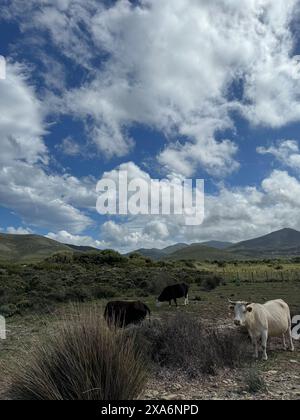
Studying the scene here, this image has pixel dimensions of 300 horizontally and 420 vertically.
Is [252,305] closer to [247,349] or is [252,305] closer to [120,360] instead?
[247,349]

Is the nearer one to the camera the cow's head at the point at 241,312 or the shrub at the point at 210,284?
the cow's head at the point at 241,312

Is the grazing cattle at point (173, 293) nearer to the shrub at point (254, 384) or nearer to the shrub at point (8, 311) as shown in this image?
the shrub at point (8, 311)

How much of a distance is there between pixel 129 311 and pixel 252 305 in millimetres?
3896

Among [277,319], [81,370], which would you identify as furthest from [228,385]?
[277,319]

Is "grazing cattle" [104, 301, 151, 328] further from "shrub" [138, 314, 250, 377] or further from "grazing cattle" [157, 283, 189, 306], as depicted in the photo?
"grazing cattle" [157, 283, 189, 306]

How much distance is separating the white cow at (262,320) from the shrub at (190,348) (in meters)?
0.49

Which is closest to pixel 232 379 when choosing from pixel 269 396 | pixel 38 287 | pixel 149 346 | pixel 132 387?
pixel 269 396

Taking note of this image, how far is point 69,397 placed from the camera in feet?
18.7

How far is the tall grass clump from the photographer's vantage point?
5.75 m

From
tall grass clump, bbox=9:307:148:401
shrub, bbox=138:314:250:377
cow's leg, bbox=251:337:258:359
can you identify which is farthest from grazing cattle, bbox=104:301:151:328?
tall grass clump, bbox=9:307:148:401

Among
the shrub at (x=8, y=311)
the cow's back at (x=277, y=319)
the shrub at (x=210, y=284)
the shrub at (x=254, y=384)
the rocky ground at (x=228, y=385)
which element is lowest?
the rocky ground at (x=228, y=385)

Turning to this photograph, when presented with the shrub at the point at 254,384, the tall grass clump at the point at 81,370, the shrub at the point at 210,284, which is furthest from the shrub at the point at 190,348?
the shrub at the point at 210,284

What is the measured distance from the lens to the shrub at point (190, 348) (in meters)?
8.68

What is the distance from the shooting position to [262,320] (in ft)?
34.7
